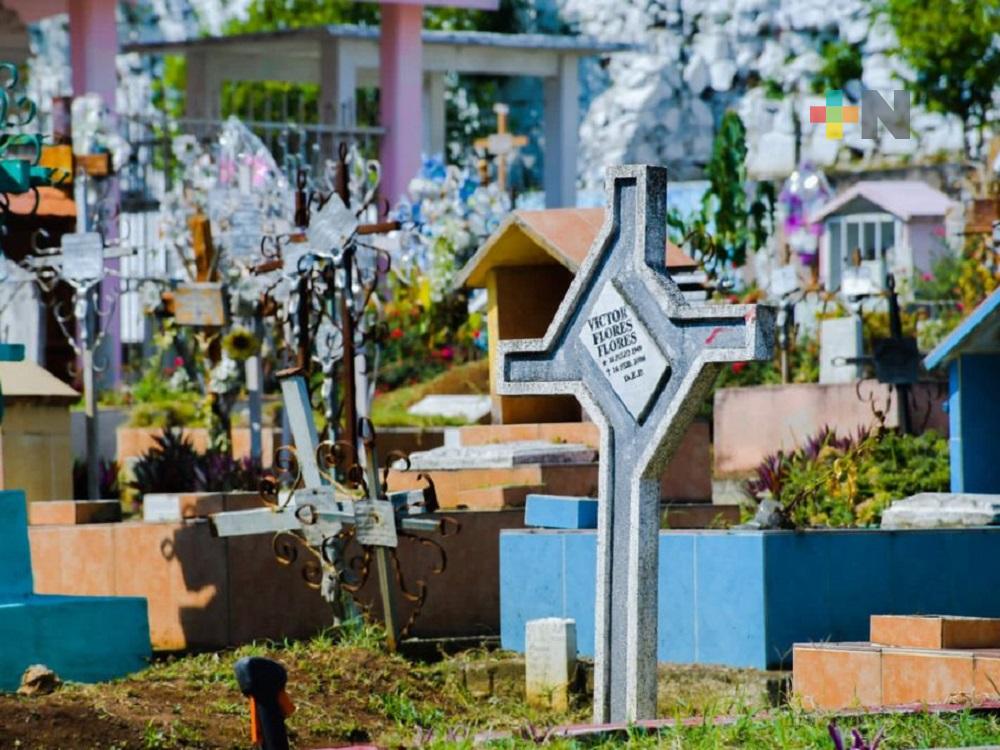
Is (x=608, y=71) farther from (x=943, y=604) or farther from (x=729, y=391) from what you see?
(x=943, y=604)

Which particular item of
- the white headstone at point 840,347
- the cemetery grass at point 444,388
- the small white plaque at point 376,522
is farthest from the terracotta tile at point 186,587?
the cemetery grass at point 444,388

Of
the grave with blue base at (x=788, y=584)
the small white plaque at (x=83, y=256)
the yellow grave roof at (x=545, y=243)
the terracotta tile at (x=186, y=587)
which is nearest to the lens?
the grave with blue base at (x=788, y=584)

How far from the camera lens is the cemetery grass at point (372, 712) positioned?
8.27 meters

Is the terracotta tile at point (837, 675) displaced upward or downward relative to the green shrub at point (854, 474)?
downward

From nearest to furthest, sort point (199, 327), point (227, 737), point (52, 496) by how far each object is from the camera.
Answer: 1. point (227, 737)
2. point (52, 496)
3. point (199, 327)

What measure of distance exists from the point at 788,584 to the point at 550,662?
1153 millimetres

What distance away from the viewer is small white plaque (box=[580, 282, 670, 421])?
9586mm

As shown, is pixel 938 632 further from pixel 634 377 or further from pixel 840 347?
pixel 840 347

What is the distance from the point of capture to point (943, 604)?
38.3 feet

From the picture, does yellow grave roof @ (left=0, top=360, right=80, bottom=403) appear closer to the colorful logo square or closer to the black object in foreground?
the black object in foreground

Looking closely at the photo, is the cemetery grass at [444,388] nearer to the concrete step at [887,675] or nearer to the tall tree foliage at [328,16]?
the concrete step at [887,675]

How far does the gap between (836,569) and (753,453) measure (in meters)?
6.05

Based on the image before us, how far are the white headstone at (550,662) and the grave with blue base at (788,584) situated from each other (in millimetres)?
475

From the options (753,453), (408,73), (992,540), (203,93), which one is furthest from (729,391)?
(203,93)
